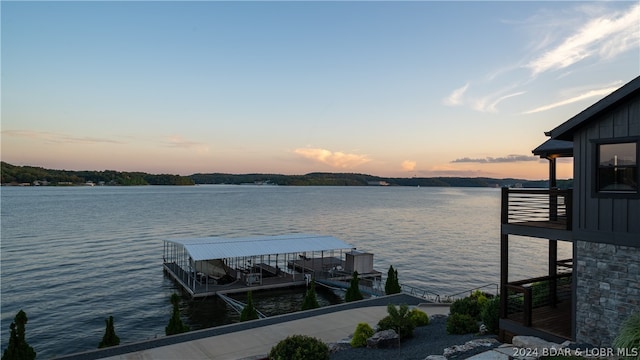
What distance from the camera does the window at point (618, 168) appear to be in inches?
316

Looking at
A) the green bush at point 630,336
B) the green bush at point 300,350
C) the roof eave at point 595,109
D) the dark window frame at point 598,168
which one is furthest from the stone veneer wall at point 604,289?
the green bush at point 300,350

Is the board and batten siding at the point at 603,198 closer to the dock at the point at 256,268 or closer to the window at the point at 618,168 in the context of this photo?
the window at the point at 618,168

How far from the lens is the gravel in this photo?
9875mm

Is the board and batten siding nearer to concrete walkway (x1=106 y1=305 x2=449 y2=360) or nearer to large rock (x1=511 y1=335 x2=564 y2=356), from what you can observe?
large rock (x1=511 y1=335 x2=564 y2=356)

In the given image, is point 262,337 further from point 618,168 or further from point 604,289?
point 618,168

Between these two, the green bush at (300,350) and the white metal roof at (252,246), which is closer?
the green bush at (300,350)

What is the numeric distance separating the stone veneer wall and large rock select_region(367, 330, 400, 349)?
4350mm

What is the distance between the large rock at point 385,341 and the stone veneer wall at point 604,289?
4.35 m

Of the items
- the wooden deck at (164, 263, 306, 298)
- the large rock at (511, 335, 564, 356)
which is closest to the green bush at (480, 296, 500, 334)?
the large rock at (511, 335, 564, 356)

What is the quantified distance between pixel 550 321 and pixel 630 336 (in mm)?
3658

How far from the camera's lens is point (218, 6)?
26562 millimetres

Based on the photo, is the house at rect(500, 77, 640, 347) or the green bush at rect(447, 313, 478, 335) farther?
the green bush at rect(447, 313, 478, 335)

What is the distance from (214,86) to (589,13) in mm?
33347

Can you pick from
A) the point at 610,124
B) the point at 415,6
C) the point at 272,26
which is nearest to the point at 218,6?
the point at 272,26
